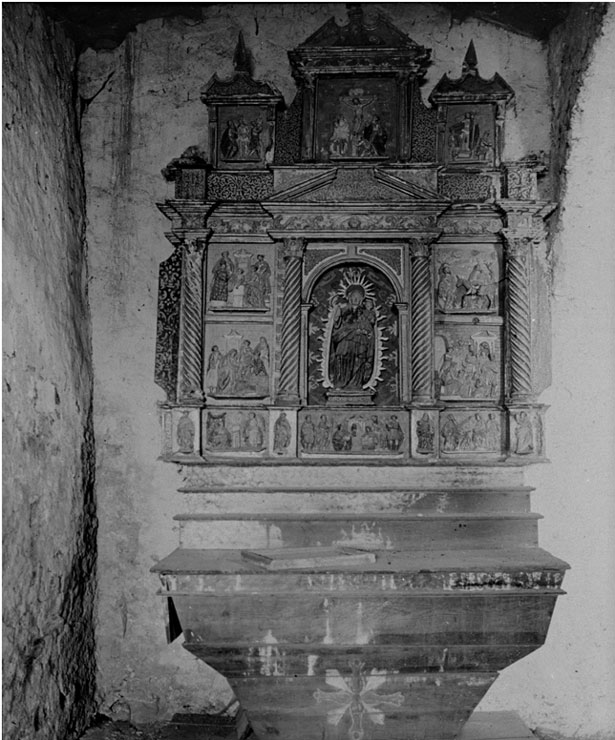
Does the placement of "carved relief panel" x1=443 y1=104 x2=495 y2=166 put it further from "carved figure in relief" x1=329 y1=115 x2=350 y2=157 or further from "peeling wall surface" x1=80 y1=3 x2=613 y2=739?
"carved figure in relief" x1=329 y1=115 x2=350 y2=157

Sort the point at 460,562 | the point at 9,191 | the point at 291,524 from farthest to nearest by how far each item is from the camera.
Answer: the point at 291,524
the point at 460,562
the point at 9,191

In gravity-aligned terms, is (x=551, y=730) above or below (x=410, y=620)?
below

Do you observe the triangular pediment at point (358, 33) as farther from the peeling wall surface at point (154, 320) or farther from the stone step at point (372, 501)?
the stone step at point (372, 501)

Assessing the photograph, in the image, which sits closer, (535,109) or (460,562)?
(460,562)

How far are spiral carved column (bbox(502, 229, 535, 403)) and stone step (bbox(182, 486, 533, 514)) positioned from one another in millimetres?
574

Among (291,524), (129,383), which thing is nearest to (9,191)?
(129,383)

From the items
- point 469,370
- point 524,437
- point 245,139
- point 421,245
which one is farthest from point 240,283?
point 524,437

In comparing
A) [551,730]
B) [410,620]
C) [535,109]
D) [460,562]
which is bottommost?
[551,730]

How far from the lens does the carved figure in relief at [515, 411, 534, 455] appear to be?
444 centimetres

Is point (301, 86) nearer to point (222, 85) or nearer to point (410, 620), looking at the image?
point (222, 85)

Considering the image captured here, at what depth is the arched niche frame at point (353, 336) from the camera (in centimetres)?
455

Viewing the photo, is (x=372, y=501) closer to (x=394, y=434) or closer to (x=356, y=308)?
(x=394, y=434)

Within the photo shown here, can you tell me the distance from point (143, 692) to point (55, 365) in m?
1.96

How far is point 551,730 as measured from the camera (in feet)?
14.6
